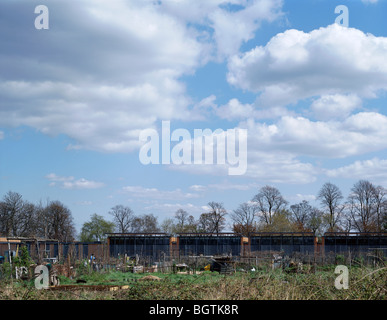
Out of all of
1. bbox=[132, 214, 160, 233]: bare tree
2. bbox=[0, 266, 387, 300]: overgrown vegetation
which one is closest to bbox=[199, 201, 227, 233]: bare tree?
bbox=[132, 214, 160, 233]: bare tree

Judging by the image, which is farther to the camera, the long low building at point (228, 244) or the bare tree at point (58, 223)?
the bare tree at point (58, 223)

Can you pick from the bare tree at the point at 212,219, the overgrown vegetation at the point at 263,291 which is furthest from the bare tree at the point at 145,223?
the overgrown vegetation at the point at 263,291

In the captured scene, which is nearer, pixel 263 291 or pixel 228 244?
pixel 263 291

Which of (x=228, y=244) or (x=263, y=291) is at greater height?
(x=263, y=291)

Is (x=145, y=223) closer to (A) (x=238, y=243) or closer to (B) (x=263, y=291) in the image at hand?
(A) (x=238, y=243)

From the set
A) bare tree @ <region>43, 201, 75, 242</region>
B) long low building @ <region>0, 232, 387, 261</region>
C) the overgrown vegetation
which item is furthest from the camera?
bare tree @ <region>43, 201, 75, 242</region>

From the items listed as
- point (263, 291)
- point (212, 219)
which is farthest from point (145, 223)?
point (263, 291)

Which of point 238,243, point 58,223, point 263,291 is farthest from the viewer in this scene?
point 58,223

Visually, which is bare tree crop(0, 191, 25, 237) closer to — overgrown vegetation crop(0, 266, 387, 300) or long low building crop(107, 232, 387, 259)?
long low building crop(107, 232, 387, 259)

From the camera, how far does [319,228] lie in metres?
63.0

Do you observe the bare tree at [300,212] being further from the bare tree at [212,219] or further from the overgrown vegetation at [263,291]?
the overgrown vegetation at [263,291]
